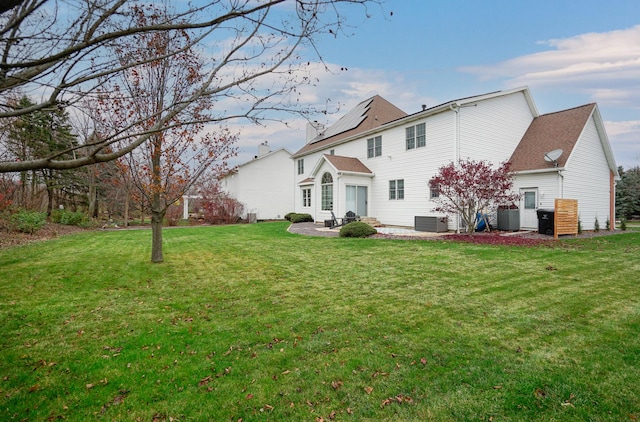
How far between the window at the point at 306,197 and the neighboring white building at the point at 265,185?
4751mm

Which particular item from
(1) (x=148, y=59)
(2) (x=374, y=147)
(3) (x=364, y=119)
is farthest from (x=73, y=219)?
(1) (x=148, y=59)

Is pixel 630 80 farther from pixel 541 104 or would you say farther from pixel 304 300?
pixel 304 300

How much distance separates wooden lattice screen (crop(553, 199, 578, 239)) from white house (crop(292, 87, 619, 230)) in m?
1.41

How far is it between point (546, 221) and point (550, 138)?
5.64 metres

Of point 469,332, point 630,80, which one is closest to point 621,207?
point 630,80

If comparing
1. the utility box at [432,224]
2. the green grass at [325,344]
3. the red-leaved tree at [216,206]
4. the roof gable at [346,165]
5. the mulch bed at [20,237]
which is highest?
the roof gable at [346,165]

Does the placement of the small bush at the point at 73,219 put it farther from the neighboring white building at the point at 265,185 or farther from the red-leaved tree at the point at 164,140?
the red-leaved tree at the point at 164,140

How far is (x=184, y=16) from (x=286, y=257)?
6600mm

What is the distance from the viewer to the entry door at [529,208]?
1472 centimetres

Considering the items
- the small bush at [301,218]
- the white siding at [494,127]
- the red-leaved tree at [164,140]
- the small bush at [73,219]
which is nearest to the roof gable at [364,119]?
the small bush at [301,218]

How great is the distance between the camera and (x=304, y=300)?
5.12 metres

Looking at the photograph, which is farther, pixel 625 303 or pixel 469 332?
pixel 625 303

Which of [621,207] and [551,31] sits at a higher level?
[551,31]

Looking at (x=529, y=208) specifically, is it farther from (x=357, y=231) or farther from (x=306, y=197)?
(x=306, y=197)
